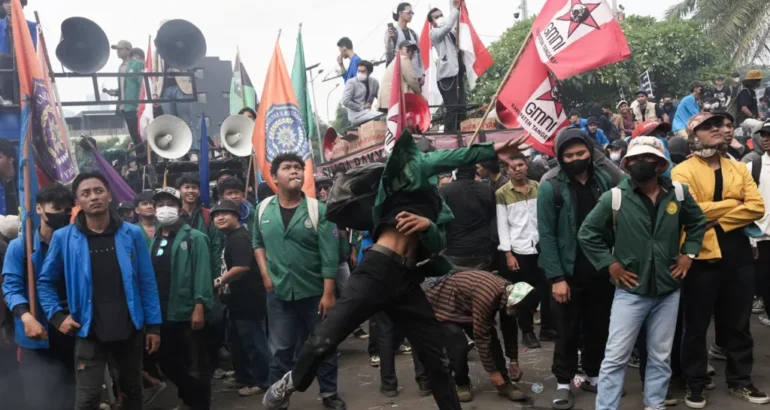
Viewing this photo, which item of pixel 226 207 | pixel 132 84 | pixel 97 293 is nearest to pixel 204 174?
pixel 226 207

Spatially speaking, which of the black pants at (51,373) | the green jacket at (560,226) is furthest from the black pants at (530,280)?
the black pants at (51,373)

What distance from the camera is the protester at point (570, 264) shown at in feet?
18.1

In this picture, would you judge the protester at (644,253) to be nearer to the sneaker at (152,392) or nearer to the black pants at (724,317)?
the black pants at (724,317)

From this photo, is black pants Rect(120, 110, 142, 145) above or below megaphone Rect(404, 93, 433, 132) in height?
above

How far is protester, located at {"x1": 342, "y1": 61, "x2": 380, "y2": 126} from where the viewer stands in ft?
39.5

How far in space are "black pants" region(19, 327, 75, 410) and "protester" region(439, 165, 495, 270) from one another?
10.8ft

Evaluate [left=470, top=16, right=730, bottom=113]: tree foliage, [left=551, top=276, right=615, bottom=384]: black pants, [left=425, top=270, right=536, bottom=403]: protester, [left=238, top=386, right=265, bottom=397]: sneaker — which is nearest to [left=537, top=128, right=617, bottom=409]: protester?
[left=551, top=276, right=615, bottom=384]: black pants

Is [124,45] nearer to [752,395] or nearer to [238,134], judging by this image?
[238,134]

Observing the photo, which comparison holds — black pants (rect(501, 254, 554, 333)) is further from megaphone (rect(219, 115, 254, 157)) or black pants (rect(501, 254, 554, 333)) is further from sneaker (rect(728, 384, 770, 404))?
megaphone (rect(219, 115, 254, 157))

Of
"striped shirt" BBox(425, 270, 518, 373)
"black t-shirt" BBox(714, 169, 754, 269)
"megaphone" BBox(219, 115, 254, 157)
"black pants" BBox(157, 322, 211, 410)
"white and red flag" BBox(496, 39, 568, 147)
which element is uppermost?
"megaphone" BBox(219, 115, 254, 157)

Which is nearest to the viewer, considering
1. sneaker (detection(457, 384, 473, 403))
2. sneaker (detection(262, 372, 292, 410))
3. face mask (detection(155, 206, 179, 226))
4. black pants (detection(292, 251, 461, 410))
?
black pants (detection(292, 251, 461, 410))

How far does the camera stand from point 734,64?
27500 millimetres

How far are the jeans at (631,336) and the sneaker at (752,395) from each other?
2.95 feet

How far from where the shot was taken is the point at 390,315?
471 centimetres
